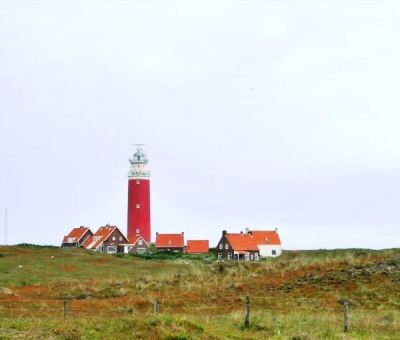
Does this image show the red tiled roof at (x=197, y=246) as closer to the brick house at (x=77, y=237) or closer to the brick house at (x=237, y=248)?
the brick house at (x=237, y=248)

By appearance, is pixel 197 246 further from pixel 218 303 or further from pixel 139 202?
pixel 218 303

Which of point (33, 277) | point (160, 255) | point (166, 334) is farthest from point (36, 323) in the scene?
point (160, 255)

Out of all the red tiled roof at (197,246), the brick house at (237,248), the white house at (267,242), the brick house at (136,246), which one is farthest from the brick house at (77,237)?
the white house at (267,242)

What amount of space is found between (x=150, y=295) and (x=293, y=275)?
35.5 feet

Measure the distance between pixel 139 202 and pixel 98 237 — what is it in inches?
384

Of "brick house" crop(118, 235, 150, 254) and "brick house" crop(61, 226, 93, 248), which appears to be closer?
"brick house" crop(118, 235, 150, 254)

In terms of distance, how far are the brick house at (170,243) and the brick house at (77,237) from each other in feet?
43.1

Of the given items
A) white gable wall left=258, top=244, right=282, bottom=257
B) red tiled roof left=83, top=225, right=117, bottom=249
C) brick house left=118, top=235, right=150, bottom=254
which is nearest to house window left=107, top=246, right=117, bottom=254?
brick house left=118, top=235, right=150, bottom=254

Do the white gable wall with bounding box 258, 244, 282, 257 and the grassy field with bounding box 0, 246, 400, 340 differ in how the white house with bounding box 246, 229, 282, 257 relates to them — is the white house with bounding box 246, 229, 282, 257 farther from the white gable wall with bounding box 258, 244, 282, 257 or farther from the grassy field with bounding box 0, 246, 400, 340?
the grassy field with bounding box 0, 246, 400, 340

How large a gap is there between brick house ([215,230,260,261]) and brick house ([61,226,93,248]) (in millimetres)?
24950

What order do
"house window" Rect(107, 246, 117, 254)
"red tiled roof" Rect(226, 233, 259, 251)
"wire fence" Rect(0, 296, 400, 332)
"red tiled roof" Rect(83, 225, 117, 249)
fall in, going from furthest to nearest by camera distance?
"red tiled roof" Rect(83, 225, 117, 249), "house window" Rect(107, 246, 117, 254), "red tiled roof" Rect(226, 233, 259, 251), "wire fence" Rect(0, 296, 400, 332)

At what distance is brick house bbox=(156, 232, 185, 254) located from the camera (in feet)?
349

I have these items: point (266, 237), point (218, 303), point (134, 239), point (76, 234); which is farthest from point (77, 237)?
point (218, 303)

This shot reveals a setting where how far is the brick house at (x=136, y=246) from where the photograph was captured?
330 ft
